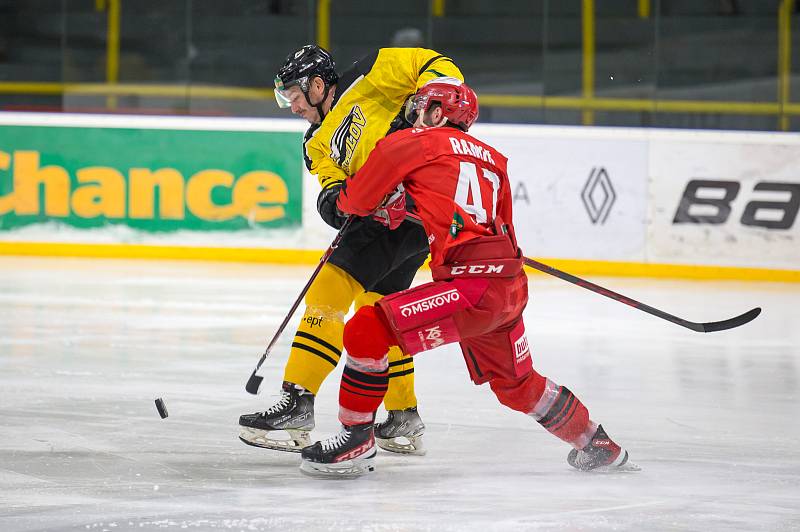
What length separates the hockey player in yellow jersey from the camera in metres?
3.63

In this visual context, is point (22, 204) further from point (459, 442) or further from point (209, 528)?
point (209, 528)

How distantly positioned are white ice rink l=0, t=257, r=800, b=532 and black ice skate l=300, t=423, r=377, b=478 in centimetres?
5

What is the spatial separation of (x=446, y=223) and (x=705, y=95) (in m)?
5.80

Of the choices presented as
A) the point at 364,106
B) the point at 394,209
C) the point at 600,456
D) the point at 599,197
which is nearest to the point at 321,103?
the point at 364,106

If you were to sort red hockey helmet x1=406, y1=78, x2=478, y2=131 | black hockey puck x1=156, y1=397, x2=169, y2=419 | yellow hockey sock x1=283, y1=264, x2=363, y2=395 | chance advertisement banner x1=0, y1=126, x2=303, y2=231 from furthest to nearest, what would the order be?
chance advertisement banner x1=0, y1=126, x2=303, y2=231 < black hockey puck x1=156, y1=397, x2=169, y2=419 < yellow hockey sock x1=283, y1=264, x2=363, y2=395 < red hockey helmet x1=406, y1=78, x2=478, y2=131

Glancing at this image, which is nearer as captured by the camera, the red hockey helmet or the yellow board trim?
the red hockey helmet

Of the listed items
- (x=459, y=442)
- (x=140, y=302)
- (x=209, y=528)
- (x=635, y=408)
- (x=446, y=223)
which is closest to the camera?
(x=209, y=528)

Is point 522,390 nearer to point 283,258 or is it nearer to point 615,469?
point 615,469

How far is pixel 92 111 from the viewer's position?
9242 mm

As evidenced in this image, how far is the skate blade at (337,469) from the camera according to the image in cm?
338

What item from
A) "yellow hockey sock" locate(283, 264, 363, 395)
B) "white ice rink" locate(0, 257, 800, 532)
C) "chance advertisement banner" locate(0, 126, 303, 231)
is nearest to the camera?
"white ice rink" locate(0, 257, 800, 532)

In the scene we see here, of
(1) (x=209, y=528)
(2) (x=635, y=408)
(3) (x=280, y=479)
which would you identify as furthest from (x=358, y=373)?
(2) (x=635, y=408)

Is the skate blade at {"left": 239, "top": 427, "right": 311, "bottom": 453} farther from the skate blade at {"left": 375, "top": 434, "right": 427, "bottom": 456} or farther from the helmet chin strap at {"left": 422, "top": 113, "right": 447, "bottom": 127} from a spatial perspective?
the helmet chin strap at {"left": 422, "top": 113, "right": 447, "bottom": 127}

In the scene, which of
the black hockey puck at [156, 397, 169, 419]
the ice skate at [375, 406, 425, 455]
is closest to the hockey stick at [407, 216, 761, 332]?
the ice skate at [375, 406, 425, 455]
